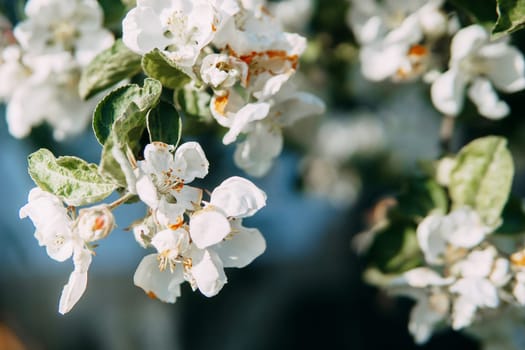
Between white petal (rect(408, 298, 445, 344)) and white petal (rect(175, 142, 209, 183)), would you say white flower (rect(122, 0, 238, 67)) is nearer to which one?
white petal (rect(175, 142, 209, 183))

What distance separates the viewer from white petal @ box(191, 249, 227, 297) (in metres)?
0.74

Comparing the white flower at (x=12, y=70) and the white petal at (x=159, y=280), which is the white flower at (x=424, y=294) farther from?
the white flower at (x=12, y=70)

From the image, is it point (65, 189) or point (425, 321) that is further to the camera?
point (425, 321)

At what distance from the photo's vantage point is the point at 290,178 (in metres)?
1.85

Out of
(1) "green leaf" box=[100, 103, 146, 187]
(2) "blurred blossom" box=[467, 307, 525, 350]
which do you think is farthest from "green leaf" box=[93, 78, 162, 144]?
(2) "blurred blossom" box=[467, 307, 525, 350]

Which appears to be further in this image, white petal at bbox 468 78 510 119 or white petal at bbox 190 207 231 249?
white petal at bbox 468 78 510 119

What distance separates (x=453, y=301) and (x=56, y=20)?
2.16 feet

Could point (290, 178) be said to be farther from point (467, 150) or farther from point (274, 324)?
point (274, 324)

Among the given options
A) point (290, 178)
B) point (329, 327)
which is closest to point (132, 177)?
point (290, 178)

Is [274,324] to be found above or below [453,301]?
below

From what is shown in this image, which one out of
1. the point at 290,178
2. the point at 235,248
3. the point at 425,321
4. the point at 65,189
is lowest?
the point at 290,178

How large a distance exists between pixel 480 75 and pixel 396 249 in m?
0.28

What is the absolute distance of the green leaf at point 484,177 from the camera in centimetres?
92

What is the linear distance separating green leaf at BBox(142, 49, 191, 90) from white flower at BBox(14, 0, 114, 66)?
0.16 meters
